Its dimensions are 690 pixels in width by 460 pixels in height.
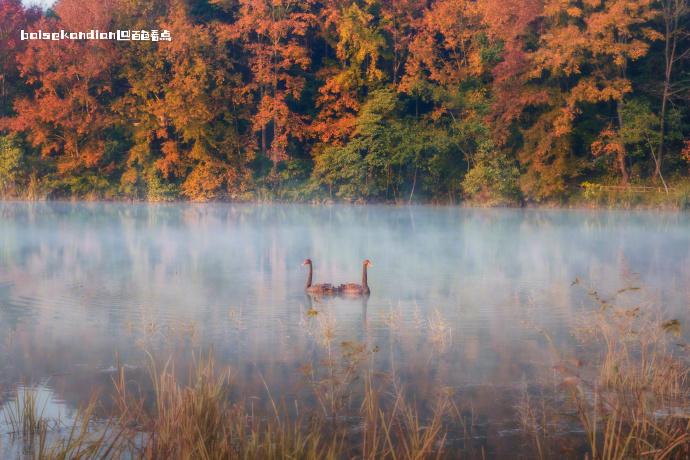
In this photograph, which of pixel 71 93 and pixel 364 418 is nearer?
pixel 364 418

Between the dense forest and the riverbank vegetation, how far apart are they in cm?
2627

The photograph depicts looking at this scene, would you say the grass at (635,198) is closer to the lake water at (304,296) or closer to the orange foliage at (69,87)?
the lake water at (304,296)

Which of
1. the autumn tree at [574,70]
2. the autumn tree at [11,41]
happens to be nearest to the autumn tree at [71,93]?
the autumn tree at [11,41]

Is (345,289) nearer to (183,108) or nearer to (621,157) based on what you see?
(621,157)

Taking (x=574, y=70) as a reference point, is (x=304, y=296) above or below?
below

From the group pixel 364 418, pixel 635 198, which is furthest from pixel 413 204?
pixel 364 418

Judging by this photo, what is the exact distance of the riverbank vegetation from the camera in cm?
479

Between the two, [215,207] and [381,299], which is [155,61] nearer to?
[215,207]

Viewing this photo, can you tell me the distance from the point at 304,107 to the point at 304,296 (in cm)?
2800

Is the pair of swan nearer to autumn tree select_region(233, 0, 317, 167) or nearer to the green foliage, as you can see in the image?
the green foliage

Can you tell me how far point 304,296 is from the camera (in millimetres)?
11883

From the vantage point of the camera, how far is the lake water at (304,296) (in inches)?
293

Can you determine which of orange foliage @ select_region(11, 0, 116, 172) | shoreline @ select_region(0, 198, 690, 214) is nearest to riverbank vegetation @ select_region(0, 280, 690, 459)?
shoreline @ select_region(0, 198, 690, 214)

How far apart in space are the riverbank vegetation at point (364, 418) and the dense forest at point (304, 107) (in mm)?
26266
